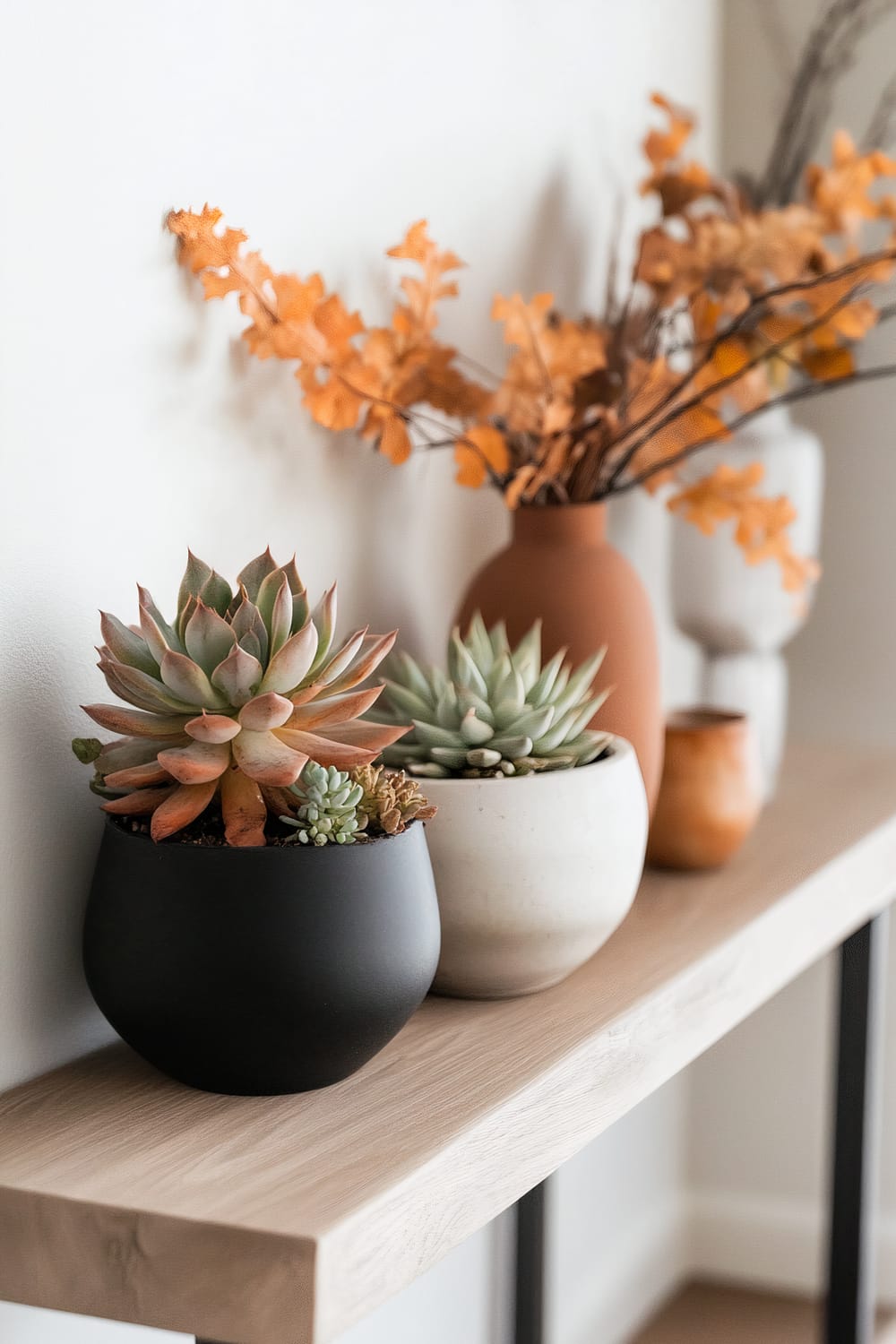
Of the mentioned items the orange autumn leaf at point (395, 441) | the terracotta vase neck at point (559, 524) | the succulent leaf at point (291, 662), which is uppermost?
the orange autumn leaf at point (395, 441)

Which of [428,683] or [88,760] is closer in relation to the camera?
[88,760]

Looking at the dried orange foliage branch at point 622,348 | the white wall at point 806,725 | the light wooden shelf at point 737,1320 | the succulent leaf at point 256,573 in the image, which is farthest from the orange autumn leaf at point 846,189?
the light wooden shelf at point 737,1320

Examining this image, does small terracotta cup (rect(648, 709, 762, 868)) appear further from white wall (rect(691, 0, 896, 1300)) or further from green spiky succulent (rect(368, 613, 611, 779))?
white wall (rect(691, 0, 896, 1300))

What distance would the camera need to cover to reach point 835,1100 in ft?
5.32

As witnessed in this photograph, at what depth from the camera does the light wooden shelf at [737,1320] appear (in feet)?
6.19

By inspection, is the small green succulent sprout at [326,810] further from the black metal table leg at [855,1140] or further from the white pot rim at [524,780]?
the black metal table leg at [855,1140]

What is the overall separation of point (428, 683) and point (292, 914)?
29cm

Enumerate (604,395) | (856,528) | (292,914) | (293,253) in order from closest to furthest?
(292,914)
(293,253)
(604,395)
(856,528)

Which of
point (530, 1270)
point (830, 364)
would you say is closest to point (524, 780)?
point (830, 364)

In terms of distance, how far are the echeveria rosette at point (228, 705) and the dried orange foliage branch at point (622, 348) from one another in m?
0.23

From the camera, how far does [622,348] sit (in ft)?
4.40

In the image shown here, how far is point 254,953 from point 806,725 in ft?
4.27

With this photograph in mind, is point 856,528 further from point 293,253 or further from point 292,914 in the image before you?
point 292,914

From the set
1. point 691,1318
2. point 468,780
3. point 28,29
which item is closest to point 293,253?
point 28,29
